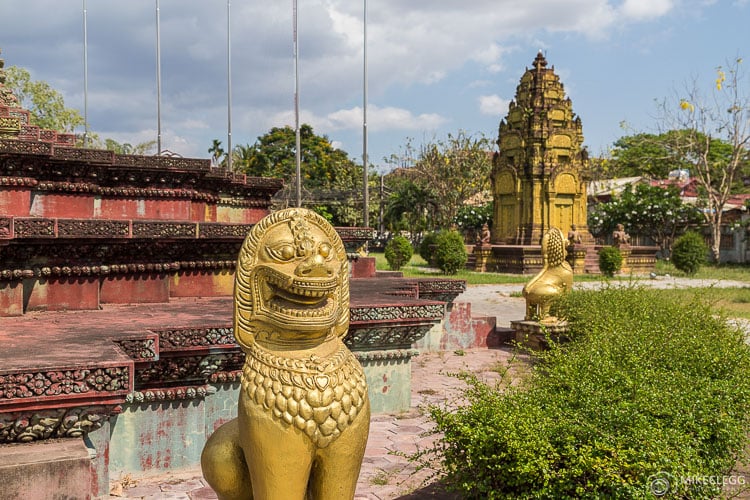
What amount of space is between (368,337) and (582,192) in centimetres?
2330

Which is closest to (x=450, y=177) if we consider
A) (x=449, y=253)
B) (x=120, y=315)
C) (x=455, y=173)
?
(x=455, y=173)

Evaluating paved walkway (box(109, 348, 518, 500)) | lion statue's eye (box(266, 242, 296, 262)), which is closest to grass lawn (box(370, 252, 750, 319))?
paved walkway (box(109, 348, 518, 500))

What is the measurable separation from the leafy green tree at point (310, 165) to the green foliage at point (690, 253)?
1964cm

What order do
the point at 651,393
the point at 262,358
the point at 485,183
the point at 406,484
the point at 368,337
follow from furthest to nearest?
the point at 485,183 → the point at 368,337 → the point at 406,484 → the point at 651,393 → the point at 262,358

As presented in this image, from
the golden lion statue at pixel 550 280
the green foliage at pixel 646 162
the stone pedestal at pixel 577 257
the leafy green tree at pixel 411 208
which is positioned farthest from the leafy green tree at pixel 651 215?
the golden lion statue at pixel 550 280

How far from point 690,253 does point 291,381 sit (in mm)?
24731

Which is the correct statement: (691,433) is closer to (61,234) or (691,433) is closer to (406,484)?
(406,484)

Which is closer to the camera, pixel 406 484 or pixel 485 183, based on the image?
pixel 406 484

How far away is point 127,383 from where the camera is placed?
3.70 m

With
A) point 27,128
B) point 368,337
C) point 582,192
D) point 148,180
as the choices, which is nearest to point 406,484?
point 368,337

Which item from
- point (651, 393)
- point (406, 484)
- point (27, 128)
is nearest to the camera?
point (651, 393)

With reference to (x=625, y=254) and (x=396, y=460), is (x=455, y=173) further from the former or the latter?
(x=396, y=460)

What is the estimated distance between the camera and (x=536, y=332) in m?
9.95

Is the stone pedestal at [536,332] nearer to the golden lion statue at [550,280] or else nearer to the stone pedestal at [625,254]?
the golden lion statue at [550,280]
